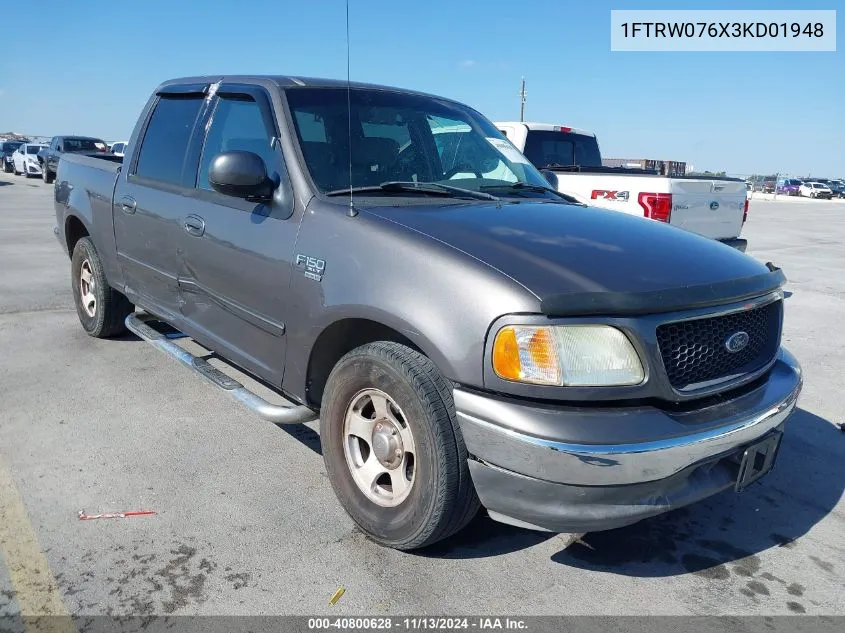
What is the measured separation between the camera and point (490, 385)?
7.65 feet

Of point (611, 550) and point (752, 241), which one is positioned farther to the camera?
point (752, 241)

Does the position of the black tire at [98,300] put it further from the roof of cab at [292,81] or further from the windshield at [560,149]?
the windshield at [560,149]

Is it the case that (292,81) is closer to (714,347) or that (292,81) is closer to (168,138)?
(168,138)

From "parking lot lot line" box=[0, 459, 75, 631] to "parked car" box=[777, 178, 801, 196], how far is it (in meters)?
61.0

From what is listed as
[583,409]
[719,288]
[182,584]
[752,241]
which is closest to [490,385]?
[583,409]

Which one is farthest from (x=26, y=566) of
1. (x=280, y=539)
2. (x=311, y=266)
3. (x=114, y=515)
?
(x=311, y=266)

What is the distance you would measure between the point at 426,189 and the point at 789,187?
60.1 m

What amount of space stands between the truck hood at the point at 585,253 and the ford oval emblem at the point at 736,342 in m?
0.15

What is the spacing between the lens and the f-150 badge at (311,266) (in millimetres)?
2898

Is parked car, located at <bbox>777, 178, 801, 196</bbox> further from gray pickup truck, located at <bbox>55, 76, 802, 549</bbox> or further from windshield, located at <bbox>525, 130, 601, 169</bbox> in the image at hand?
gray pickup truck, located at <bbox>55, 76, 802, 549</bbox>

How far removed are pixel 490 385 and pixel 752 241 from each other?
14.8 metres

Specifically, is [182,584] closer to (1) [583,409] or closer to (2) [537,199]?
(1) [583,409]

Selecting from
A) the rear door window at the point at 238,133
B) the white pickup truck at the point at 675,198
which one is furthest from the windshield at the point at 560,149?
the rear door window at the point at 238,133

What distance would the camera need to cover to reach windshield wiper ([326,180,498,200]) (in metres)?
3.24
